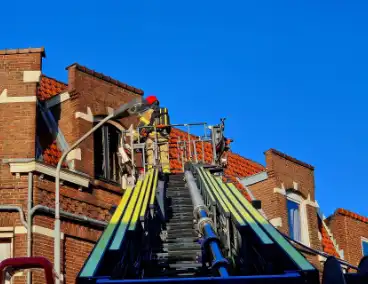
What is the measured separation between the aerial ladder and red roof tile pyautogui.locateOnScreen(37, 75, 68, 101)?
207 inches

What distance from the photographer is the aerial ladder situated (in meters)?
10.9

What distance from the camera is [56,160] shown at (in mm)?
22391

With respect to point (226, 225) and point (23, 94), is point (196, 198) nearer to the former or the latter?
point (226, 225)

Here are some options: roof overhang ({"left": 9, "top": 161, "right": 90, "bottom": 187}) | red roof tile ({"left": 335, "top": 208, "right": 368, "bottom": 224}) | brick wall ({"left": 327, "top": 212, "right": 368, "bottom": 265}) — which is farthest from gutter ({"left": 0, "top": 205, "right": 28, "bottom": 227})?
red roof tile ({"left": 335, "top": 208, "right": 368, "bottom": 224})

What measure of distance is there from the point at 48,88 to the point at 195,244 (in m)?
10.5

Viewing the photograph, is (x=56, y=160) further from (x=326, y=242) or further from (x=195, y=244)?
(x=326, y=242)

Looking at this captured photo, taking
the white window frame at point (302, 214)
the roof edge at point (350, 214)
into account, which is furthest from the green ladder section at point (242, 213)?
the roof edge at point (350, 214)

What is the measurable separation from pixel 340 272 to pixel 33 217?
1088 cm

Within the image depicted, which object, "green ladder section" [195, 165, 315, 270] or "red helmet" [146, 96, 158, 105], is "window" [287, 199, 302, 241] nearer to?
"red helmet" [146, 96, 158, 105]

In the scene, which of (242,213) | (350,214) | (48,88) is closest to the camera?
(242,213)

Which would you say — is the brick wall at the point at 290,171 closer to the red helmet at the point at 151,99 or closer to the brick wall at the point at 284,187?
the brick wall at the point at 284,187

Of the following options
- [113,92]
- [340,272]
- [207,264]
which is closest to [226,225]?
[207,264]

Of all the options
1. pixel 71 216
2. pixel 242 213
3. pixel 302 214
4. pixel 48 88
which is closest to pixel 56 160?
pixel 71 216

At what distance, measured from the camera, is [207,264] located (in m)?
14.3
